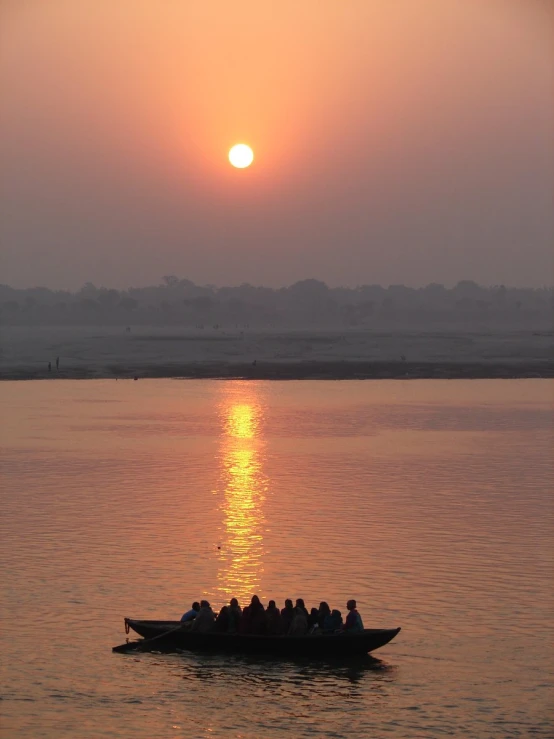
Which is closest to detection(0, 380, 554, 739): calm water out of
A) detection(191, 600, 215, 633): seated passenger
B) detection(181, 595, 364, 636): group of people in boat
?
detection(191, 600, 215, 633): seated passenger

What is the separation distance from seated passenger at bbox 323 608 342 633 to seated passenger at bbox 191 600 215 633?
10.6ft

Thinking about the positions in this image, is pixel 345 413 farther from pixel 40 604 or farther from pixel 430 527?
pixel 40 604

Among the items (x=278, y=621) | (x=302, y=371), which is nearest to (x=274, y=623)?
(x=278, y=621)

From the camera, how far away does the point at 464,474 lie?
Result: 67375mm

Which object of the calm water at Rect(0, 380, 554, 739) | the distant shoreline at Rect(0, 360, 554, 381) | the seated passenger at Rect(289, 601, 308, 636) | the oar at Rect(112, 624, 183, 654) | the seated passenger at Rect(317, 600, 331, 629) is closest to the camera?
the calm water at Rect(0, 380, 554, 739)

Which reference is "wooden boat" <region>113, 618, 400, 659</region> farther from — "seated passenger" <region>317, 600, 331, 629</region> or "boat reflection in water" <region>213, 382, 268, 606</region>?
"boat reflection in water" <region>213, 382, 268, 606</region>

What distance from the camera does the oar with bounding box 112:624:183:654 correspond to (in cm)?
3400

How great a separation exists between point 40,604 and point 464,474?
112 ft

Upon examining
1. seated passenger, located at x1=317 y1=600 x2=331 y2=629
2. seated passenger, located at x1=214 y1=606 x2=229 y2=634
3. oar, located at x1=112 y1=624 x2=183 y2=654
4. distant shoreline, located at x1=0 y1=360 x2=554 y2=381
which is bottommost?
oar, located at x1=112 y1=624 x2=183 y2=654

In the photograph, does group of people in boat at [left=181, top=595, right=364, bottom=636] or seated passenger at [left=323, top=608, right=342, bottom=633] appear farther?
seated passenger at [left=323, top=608, right=342, bottom=633]

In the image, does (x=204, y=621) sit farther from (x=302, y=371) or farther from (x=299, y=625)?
(x=302, y=371)

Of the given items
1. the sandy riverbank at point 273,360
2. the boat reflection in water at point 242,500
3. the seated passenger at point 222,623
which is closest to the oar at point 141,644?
the seated passenger at point 222,623

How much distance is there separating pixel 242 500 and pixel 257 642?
25.8 meters

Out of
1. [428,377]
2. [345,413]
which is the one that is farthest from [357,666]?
[428,377]
